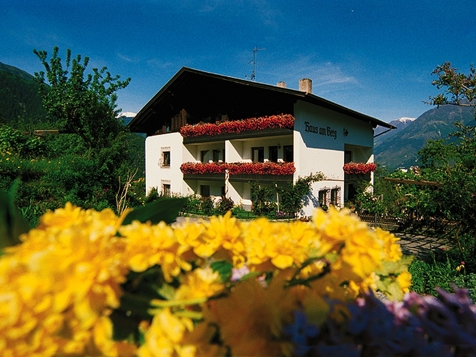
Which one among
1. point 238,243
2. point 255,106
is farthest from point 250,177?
point 238,243

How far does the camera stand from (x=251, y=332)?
1.46 ft

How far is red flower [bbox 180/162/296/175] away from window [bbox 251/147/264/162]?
60.9 inches

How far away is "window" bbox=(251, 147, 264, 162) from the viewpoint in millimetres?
17280

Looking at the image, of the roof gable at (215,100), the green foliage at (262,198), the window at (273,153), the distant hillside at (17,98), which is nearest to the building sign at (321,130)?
the roof gable at (215,100)

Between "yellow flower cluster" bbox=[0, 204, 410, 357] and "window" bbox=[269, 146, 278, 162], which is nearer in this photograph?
"yellow flower cluster" bbox=[0, 204, 410, 357]

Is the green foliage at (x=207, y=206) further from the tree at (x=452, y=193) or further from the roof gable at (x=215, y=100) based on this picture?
the tree at (x=452, y=193)

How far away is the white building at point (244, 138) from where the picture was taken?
14.8 m

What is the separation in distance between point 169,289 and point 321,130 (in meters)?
16.3

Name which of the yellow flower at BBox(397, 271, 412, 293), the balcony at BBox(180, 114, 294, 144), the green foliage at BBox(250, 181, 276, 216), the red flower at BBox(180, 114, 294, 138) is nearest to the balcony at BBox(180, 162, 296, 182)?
the green foliage at BBox(250, 181, 276, 216)

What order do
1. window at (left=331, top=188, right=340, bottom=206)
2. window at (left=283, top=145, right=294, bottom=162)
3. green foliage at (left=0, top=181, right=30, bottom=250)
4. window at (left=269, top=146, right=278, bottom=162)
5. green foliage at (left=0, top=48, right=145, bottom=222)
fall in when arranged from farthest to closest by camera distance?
window at (left=331, top=188, right=340, bottom=206), window at (left=269, top=146, right=278, bottom=162), window at (left=283, top=145, right=294, bottom=162), green foliage at (left=0, top=48, right=145, bottom=222), green foliage at (left=0, top=181, right=30, bottom=250)

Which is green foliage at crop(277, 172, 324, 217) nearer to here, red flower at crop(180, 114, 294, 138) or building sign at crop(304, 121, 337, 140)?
building sign at crop(304, 121, 337, 140)

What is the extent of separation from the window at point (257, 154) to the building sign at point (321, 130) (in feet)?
10.5

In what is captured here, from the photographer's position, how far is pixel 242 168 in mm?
16078

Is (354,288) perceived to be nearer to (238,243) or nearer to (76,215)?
(238,243)
